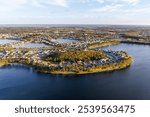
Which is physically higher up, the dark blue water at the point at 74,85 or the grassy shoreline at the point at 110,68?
the grassy shoreline at the point at 110,68

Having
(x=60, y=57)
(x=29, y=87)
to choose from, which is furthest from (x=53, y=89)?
(x=60, y=57)

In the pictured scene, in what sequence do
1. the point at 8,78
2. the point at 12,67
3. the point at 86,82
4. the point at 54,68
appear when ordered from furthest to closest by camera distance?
1. the point at 12,67
2. the point at 54,68
3. the point at 8,78
4. the point at 86,82

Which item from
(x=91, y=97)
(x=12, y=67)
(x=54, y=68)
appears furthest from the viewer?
(x=12, y=67)

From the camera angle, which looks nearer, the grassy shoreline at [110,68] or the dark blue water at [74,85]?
the dark blue water at [74,85]

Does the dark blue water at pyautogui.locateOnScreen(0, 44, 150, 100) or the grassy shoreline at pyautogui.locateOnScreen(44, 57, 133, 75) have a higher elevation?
the grassy shoreline at pyautogui.locateOnScreen(44, 57, 133, 75)

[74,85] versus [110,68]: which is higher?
[110,68]

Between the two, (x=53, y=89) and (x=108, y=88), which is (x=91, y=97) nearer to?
(x=108, y=88)

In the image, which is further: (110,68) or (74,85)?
(110,68)

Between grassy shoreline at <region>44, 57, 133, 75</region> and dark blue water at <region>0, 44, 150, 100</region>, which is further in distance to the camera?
grassy shoreline at <region>44, 57, 133, 75</region>
